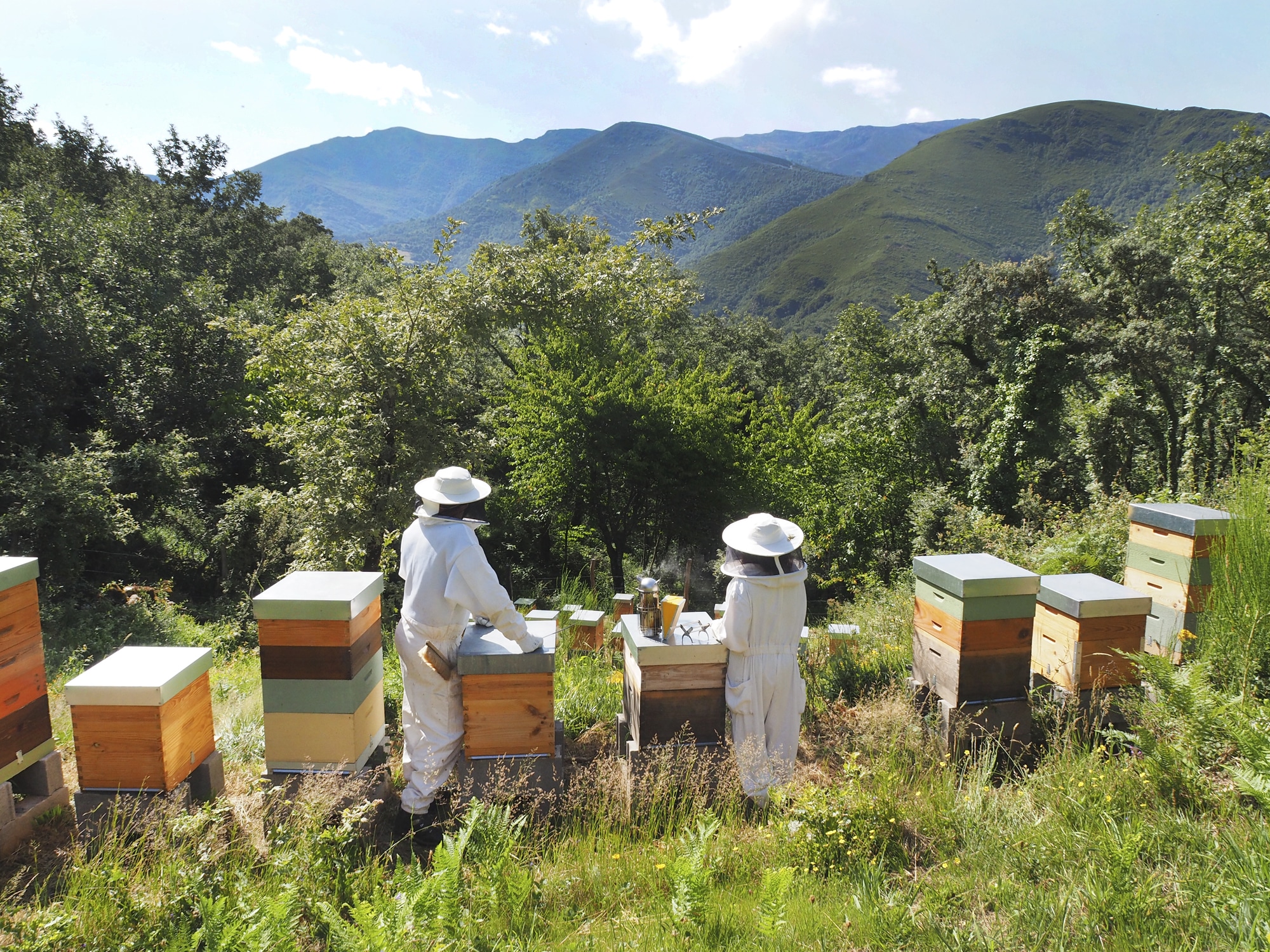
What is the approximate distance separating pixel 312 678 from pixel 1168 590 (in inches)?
199

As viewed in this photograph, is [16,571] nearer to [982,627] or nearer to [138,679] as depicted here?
[138,679]

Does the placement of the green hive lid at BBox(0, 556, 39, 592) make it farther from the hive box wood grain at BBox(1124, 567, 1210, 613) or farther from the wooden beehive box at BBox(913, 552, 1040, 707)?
the hive box wood grain at BBox(1124, 567, 1210, 613)

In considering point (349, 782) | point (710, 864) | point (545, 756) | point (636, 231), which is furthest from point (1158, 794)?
point (636, 231)

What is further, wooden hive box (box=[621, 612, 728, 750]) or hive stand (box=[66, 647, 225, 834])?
wooden hive box (box=[621, 612, 728, 750])

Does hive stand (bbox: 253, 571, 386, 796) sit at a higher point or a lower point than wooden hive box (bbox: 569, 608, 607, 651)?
higher

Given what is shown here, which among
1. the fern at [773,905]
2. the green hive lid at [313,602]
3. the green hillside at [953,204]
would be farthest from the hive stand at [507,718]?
the green hillside at [953,204]

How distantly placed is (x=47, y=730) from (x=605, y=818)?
2758 mm

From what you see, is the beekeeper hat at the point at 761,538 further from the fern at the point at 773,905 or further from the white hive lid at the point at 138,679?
the white hive lid at the point at 138,679

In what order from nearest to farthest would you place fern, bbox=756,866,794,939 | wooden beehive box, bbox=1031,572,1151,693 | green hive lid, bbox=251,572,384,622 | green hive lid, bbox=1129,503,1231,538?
fern, bbox=756,866,794,939
green hive lid, bbox=251,572,384,622
wooden beehive box, bbox=1031,572,1151,693
green hive lid, bbox=1129,503,1231,538

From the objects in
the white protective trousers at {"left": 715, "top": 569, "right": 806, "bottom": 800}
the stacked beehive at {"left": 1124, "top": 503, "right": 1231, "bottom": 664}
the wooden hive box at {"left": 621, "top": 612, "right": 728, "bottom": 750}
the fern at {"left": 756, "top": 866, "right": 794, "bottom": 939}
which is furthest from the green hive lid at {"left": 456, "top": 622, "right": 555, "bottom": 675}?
the stacked beehive at {"left": 1124, "top": 503, "right": 1231, "bottom": 664}

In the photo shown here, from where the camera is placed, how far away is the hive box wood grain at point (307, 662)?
135 inches

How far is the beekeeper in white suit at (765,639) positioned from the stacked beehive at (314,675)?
186cm

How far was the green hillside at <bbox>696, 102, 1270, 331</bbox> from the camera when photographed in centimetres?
7412

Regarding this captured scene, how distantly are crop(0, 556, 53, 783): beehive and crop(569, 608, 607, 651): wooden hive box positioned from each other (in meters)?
3.35
